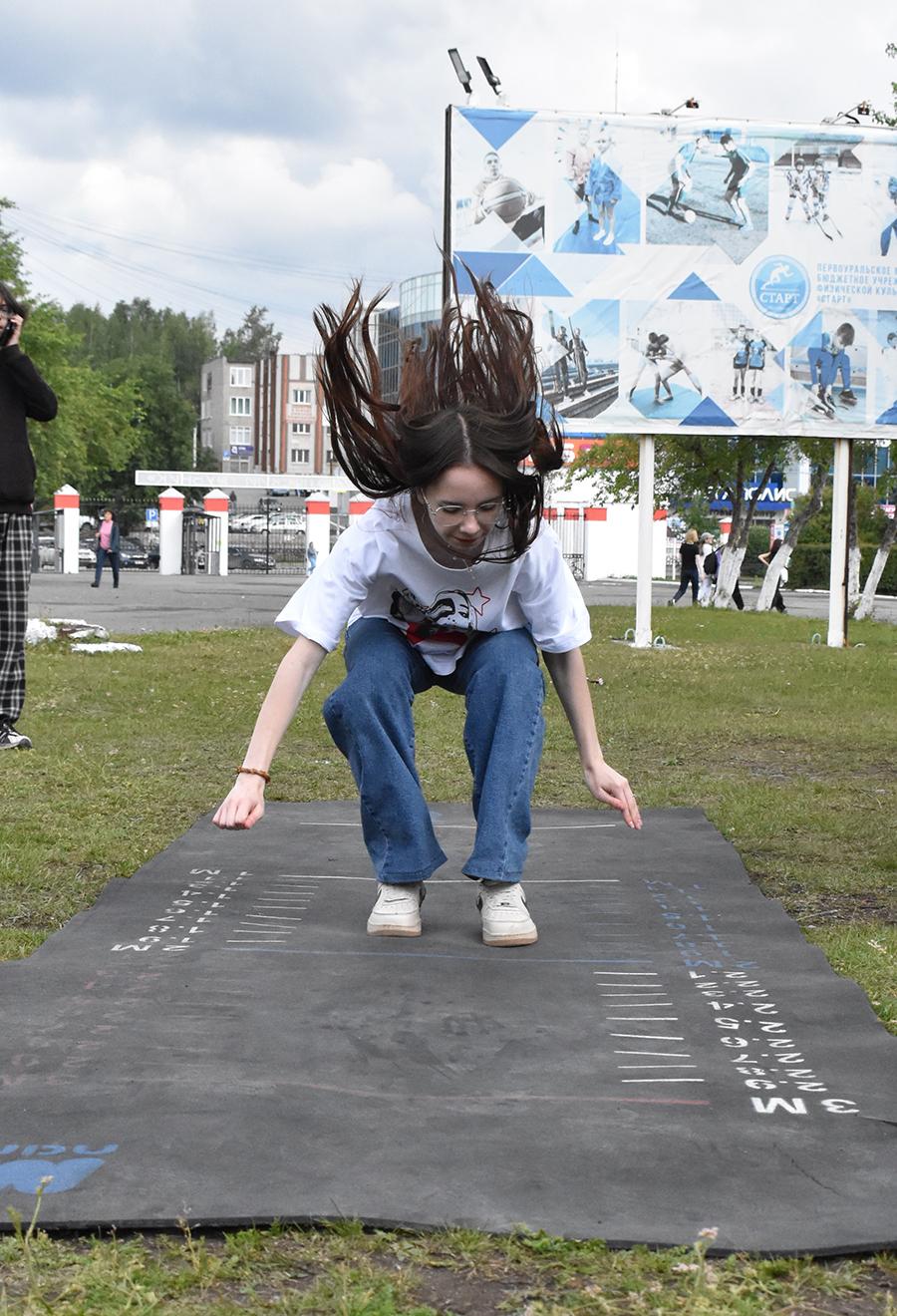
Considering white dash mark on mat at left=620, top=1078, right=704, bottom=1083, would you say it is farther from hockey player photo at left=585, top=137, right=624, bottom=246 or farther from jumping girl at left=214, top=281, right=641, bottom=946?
hockey player photo at left=585, top=137, right=624, bottom=246

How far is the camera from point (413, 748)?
334 cm

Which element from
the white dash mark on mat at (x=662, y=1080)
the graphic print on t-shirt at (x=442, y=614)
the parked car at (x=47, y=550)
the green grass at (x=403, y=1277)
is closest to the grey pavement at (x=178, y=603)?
the parked car at (x=47, y=550)

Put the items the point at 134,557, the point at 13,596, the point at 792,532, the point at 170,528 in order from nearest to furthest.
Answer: the point at 13,596, the point at 792,532, the point at 170,528, the point at 134,557

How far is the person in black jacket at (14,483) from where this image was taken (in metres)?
5.90

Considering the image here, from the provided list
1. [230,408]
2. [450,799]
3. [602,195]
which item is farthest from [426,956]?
[230,408]

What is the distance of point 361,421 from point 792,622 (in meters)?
18.0

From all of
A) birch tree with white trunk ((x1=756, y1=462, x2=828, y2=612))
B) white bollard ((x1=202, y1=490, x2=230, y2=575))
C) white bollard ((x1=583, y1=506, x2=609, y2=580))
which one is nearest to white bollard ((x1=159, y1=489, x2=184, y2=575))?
white bollard ((x1=202, y1=490, x2=230, y2=575))

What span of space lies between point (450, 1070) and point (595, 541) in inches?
1897

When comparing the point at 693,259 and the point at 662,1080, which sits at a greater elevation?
the point at 693,259

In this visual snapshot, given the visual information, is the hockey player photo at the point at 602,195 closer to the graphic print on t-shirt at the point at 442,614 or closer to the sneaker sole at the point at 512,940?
the graphic print on t-shirt at the point at 442,614

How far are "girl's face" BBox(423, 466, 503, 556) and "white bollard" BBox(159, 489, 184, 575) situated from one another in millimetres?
39865

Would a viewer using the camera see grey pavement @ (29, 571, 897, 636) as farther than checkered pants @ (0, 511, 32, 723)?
Yes

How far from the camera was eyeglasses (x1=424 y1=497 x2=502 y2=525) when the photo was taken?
3.13 metres

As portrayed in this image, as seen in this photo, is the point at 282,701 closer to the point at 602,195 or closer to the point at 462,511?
the point at 462,511
